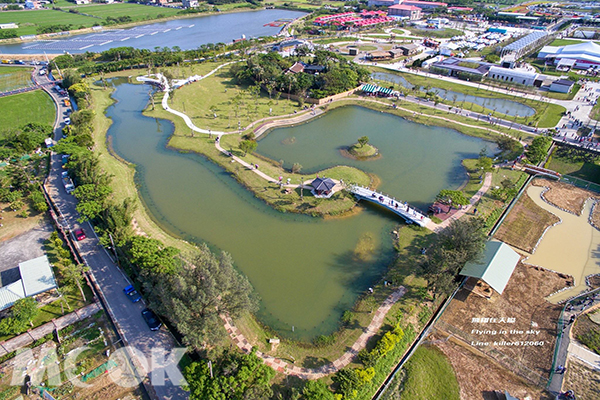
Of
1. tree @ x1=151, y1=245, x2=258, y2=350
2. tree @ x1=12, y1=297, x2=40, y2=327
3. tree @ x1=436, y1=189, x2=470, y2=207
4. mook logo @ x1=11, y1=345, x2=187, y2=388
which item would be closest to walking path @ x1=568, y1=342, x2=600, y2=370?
tree @ x1=436, y1=189, x2=470, y2=207

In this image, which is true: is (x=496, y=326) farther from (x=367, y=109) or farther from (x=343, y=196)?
(x=367, y=109)

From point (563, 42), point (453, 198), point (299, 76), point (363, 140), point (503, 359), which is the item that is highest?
point (563, 42)

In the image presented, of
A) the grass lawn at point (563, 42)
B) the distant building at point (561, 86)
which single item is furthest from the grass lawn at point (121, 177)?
the grass lawn at point (563, 42)

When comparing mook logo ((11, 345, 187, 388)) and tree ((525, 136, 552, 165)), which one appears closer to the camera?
mook logo ((11, 345, 187, 388))

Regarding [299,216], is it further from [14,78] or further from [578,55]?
[578,55]

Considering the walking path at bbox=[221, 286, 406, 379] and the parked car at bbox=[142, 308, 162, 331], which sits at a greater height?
the parked car at bbox=[142, 308, 162, 331]

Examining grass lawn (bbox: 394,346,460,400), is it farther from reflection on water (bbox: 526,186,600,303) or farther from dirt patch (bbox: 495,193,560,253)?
dirt patch (bbox: 495,193,560,253)

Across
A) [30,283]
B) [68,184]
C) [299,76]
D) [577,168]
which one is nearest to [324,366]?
[30,283]
